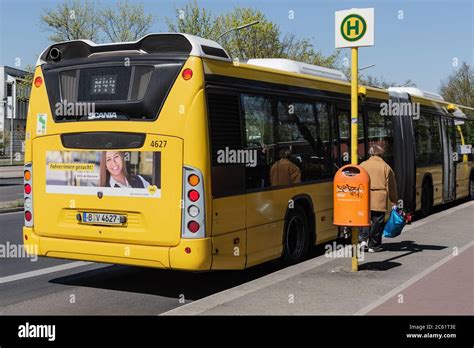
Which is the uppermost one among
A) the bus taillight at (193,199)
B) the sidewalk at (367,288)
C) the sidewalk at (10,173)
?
the bus taillight at (193,199)

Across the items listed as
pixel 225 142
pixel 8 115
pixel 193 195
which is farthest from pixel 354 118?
pixel 8 115

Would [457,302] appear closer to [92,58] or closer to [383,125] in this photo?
[92,58]

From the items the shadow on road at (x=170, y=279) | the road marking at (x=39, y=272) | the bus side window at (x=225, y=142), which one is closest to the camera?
the bus side window at (x=225, y=142)

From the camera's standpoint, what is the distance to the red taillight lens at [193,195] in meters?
6.59

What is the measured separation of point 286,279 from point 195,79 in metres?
2.67

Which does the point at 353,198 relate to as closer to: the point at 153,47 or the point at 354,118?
the point at 354,118

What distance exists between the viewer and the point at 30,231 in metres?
7.60

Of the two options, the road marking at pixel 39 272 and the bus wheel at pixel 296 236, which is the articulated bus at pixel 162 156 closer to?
the bus wheel at pixel 296 236

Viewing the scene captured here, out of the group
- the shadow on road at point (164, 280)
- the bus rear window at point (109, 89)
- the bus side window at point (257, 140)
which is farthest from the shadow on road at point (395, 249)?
the bus rear window at point (109, 89)

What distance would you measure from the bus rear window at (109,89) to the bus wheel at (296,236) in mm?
2786

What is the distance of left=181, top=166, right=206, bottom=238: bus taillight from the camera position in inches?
259

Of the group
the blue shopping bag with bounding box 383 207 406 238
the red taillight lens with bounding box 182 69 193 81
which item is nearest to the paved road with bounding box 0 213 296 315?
the blue shopping bag with bounding box 383 207 406 238

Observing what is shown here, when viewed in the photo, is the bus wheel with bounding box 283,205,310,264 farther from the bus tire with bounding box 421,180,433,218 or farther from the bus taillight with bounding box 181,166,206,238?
the bus tire with bounding box 421,180,433,218

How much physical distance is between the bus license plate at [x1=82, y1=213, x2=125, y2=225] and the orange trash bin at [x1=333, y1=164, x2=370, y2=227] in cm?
276
